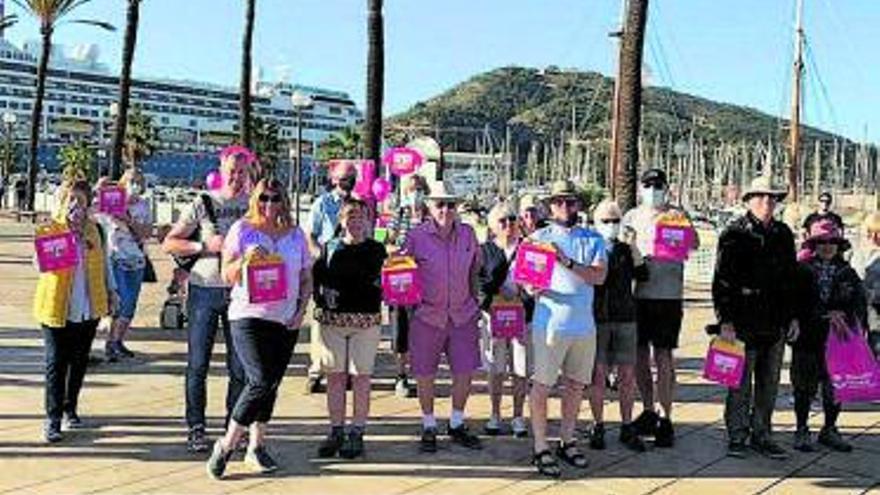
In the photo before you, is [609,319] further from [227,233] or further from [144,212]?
[144,212]

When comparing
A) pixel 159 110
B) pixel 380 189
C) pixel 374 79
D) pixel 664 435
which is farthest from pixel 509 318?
pixel 159 110

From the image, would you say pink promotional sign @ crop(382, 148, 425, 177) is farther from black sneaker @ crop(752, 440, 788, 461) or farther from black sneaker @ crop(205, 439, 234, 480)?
black sneaker @ crop(205, 439, 234, 480)

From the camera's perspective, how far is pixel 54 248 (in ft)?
21.0

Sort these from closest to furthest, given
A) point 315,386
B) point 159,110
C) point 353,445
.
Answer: point 353,445 → point 315,386 → point 159,110

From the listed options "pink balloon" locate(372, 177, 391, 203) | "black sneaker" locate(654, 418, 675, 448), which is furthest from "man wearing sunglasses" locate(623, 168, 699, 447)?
"pink balloon" locate(372, 177, 391, 203)

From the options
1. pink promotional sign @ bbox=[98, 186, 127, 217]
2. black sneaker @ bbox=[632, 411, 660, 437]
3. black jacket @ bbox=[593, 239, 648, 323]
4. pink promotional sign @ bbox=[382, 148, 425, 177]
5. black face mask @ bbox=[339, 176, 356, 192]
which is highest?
pink promotional sign @ bbox=[382, 148, 425, 177]

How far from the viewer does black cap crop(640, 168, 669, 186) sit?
Result: 6895mm

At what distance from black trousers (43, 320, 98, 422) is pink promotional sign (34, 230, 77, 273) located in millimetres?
407

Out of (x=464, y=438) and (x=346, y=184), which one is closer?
(x=464, y=438)

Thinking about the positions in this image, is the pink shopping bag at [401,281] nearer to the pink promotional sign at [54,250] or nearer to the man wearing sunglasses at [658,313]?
the man wearing sunglasses at [658,313]

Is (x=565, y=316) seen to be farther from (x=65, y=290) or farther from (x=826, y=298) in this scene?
(x=65, y=290)

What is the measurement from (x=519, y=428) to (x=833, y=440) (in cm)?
220

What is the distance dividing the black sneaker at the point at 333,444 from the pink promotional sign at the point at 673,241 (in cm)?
243

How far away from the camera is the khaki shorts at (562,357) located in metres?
6.03
